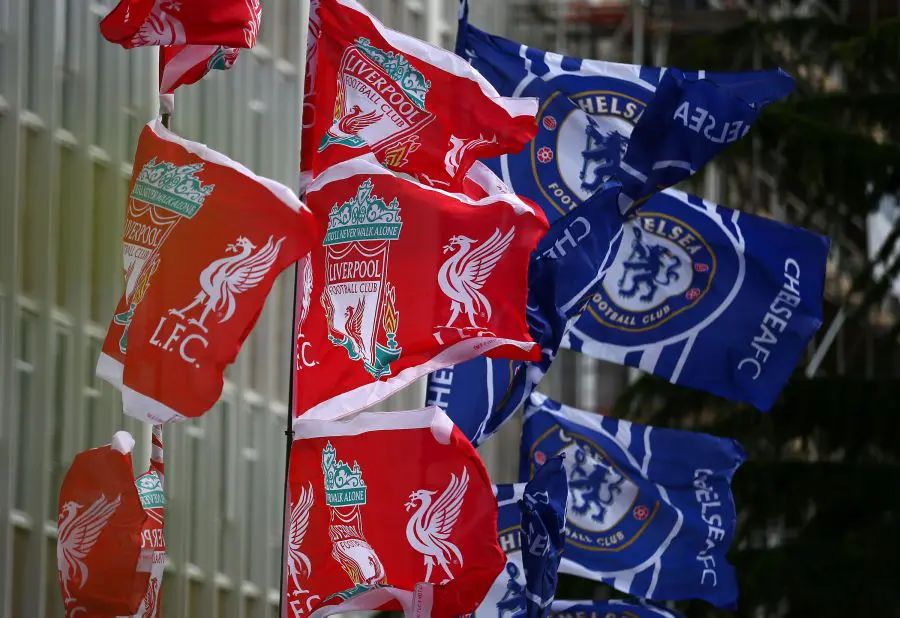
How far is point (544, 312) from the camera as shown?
12570mm

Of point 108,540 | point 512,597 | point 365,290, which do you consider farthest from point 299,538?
point 512,597

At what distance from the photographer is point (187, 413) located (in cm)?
1005

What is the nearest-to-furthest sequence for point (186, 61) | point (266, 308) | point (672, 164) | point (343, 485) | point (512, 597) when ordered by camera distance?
point (343, 485) → point (186, 61) → point (672, 164) → point (512, 597) → point (266, 308)

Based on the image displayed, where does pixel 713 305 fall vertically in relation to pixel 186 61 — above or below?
below

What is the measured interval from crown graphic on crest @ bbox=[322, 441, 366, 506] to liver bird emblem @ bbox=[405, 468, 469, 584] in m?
0.29

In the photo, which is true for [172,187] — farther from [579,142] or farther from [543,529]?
[579,142]

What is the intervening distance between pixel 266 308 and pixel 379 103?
5.71m

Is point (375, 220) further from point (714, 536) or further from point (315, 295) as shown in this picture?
point (714, 536)

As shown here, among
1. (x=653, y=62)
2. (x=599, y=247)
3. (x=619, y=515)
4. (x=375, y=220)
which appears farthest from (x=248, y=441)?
(x=653, y=62)

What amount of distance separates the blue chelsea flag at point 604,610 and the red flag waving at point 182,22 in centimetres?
563

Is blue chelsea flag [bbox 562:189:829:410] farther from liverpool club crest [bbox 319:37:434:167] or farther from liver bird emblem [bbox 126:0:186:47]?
liver bird emblem [bbox 126:0:186:47]

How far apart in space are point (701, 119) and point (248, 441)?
214 inches

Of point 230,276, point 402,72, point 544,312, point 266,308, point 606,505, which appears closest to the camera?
point 230,276

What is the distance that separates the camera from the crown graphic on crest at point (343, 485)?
11.1 metres
